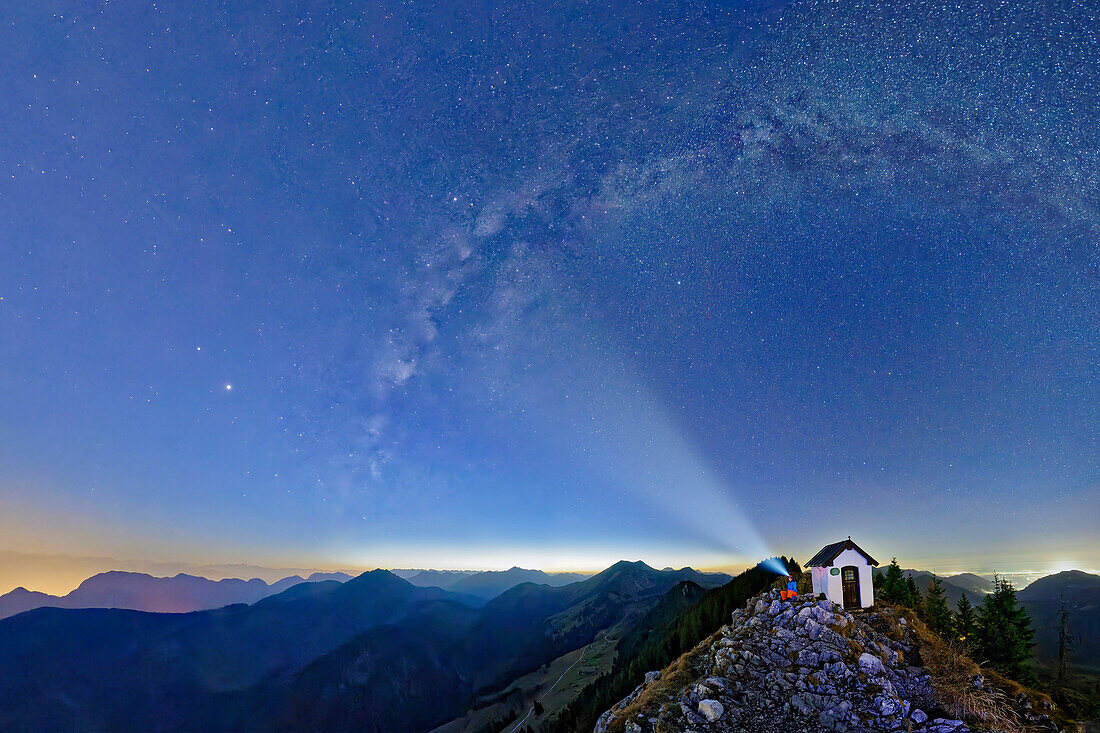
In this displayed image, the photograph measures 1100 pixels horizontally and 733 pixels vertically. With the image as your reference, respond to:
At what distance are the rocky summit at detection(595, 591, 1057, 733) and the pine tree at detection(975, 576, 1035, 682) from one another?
2339cm

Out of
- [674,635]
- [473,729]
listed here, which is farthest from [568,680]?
[674,635]

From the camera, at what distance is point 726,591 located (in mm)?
52875

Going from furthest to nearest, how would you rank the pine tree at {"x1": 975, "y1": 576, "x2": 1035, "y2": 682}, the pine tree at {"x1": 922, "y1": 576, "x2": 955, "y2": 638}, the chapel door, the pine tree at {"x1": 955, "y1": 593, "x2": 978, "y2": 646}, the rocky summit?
the pine tree at {"x1": 922, "y1": 576, "x2": 955, "y2": 638}
the pine tree at {"x1": 955, "y1": 593, "x2": 978, "y2": 646}
the pine tree at {"x1": 975, "y1": 576, "x2": 1035, "y2": 682}
the chapel door
the rocky summit

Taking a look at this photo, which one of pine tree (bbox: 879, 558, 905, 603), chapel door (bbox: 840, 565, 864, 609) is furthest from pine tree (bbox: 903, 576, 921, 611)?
chapel door (bbox: 840, 565, 864, 609)

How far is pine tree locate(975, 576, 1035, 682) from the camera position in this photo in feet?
136

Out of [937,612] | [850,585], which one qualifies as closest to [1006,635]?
A: [937,612]

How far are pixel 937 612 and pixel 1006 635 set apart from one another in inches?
226

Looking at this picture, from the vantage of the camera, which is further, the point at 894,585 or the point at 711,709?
the point at 894,585

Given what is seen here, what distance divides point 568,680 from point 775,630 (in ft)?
404

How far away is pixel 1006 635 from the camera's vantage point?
4422 cm

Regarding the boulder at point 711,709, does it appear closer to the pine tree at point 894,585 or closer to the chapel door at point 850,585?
the chapel door at point 850,585

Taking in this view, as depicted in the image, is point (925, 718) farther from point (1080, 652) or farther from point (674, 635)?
point (1080, 652)

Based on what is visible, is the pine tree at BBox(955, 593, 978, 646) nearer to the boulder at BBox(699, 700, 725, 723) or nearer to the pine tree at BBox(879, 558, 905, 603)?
the pine tree at BBox(879, 558, 905, 603)

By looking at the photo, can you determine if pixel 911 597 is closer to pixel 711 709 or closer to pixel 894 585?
pixel 894 585
